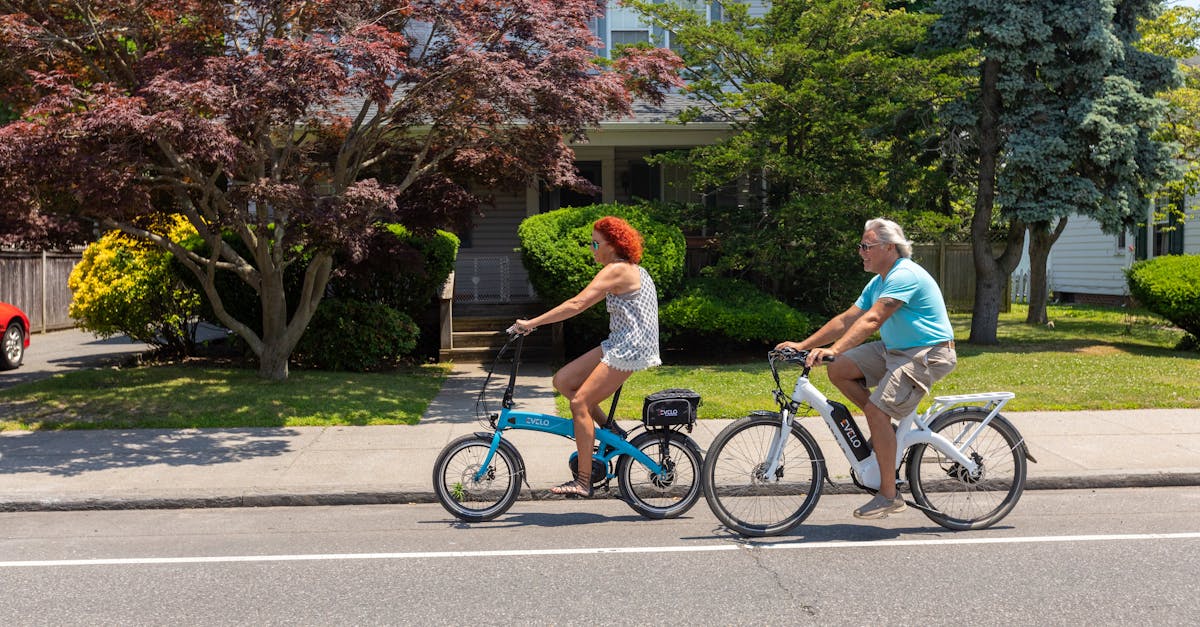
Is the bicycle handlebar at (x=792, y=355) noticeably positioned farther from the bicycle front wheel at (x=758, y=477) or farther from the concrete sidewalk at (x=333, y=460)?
the concrete sidewalk at (x=333, y=460)

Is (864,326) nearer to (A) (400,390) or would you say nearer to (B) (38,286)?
(A) (400,390)

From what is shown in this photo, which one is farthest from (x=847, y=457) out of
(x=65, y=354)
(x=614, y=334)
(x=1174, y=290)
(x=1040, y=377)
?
(x=65, y=354)

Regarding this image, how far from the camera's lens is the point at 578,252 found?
1365 centimetres

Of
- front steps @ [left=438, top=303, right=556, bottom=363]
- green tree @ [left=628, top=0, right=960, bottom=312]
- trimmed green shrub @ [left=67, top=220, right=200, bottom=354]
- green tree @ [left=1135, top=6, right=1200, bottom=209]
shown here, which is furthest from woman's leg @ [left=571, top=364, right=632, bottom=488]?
green tree @ [left=1135, top=6, right=1200, bottom=209]

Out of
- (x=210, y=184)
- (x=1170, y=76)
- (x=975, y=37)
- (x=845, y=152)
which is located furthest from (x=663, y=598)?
(x=1170, y=76)

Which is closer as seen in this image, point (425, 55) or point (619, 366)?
point (619, 366)

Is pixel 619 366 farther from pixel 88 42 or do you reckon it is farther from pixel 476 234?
pixel 476 234

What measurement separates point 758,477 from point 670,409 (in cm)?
69

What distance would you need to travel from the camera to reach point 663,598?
4.88 meters

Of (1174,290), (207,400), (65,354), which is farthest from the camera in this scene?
(65,354)

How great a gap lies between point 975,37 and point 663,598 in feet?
43.1

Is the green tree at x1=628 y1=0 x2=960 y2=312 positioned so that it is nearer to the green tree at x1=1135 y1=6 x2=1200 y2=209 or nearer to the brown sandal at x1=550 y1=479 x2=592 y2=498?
the green tree at x1=1135 y1=6 x2=1200 y2=209

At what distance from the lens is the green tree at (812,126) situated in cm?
1433

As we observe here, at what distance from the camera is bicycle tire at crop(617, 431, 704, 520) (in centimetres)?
632
